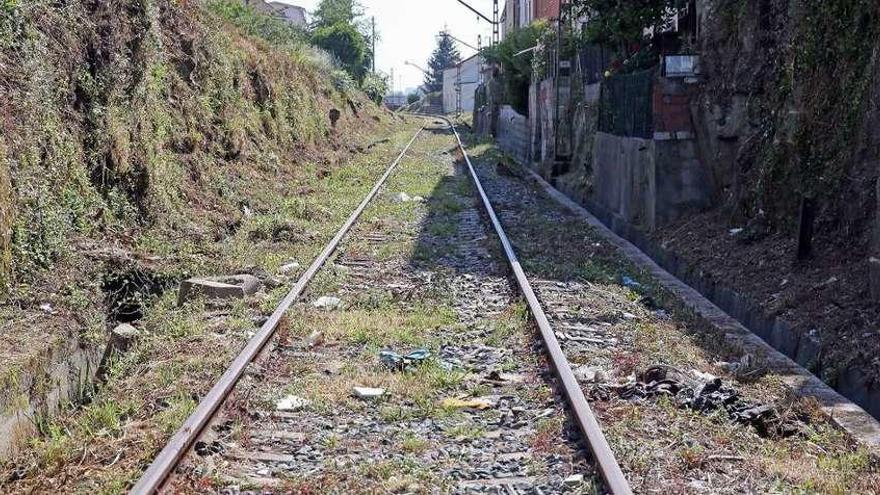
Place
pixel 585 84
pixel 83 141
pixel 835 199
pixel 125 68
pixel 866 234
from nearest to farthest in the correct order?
pixel 866 234 < pixel 835 199 < pixel 83 141 < pixel 125 68 < pixel 585 84

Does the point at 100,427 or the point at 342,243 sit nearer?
the point at 100,427

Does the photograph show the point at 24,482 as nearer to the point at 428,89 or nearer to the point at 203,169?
the point at 203,169

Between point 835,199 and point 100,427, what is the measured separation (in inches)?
262

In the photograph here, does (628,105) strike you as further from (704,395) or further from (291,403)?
(291,403)

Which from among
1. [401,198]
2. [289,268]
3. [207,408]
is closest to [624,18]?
[401,198]

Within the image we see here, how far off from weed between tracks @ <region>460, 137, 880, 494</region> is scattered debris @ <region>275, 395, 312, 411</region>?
5.93ft

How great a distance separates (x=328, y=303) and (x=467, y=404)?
10.3ft

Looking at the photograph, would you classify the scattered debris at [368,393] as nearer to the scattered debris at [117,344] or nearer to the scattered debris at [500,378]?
the scattered debris at [500,378]

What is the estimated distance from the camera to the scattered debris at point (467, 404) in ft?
20.1

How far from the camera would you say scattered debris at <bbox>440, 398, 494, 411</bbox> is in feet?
20.1

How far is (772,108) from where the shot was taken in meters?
10.8

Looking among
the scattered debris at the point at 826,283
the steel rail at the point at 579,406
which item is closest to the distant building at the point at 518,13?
the scattered debris at the point at 826,283

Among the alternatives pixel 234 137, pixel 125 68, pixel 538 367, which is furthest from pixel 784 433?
pixel 234 137

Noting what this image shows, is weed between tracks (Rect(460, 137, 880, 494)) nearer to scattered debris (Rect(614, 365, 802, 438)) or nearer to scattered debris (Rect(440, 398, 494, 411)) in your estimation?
scattered debris (Rect(614, 365, 802, 438))
